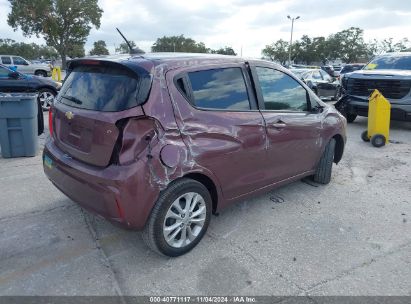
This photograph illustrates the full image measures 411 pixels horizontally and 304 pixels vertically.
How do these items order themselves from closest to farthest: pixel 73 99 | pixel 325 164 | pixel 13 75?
pixel 73 99
pixel 325 164
pixel 13 75

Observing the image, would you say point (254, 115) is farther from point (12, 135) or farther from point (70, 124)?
point (12, 135)

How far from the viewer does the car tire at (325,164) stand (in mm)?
4773

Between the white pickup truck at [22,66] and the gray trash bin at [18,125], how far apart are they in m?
20.8

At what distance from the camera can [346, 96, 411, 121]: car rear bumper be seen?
8.12 m

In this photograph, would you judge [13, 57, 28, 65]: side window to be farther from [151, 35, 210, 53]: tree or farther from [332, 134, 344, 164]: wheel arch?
[151, 35, 210, 53]: tree

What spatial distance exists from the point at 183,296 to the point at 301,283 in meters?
0.95

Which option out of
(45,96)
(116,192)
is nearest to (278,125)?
(116,192)

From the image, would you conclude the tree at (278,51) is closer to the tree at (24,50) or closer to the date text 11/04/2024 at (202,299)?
the tree at (24,50)

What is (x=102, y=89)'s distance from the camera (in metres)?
2.97

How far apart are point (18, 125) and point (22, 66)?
2231 centimetres

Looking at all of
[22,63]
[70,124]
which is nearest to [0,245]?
[70,124]

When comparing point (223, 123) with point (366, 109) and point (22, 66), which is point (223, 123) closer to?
point (366, 109)

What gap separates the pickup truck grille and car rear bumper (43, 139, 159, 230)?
299 inches

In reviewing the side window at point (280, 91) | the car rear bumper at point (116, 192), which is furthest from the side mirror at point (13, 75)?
the side window at point (280, 91)
